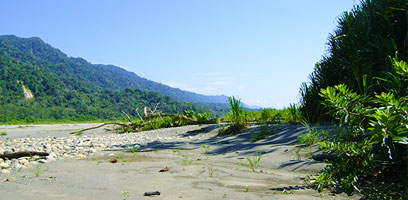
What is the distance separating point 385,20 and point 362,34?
0.55 meters

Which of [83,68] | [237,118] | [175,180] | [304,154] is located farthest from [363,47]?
[83,68]

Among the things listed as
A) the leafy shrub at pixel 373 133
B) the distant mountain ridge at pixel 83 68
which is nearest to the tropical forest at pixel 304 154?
the leafy shrub at pixel 373 133

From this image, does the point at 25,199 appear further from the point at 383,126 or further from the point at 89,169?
the point at 383,126

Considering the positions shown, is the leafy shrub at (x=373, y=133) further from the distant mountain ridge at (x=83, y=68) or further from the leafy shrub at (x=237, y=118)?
the distant mountain ridge at (x=83, y=68)

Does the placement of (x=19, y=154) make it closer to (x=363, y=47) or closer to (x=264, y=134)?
(x=264, y=134)

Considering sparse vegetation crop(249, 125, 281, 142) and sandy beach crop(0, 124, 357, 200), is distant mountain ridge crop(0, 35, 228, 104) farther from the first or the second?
sandy beach crop(0, 124, 357, 200)

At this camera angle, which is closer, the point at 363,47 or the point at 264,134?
the point at 363,47

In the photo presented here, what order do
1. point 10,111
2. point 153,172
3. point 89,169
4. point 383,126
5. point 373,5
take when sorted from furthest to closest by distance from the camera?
point 10,111 < point 373,5 < point 89,169 < point 153,172 < point 383,126

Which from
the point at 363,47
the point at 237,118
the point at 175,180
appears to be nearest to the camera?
the point at 175,180

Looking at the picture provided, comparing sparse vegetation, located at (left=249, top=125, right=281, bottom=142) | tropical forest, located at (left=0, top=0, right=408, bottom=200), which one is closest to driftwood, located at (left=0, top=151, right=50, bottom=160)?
tropical forest, located at (left=0, top=0, right=408, bottom=200)

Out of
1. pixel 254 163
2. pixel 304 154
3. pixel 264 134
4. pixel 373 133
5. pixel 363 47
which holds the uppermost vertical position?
pixel 363 47

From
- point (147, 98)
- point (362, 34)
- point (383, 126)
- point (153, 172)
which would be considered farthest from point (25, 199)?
point (147, 98)

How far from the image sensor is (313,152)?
455 cm

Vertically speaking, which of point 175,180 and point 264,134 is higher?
point 264,134
